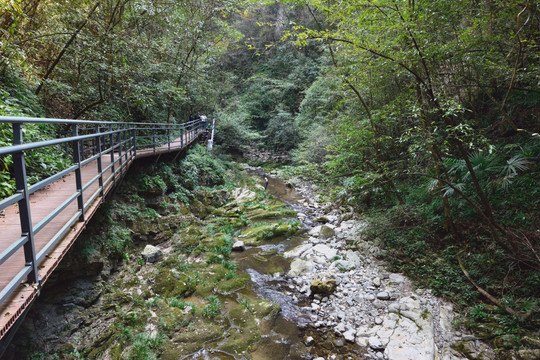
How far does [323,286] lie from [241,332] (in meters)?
2.07

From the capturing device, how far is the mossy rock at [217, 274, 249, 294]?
604 centimetres

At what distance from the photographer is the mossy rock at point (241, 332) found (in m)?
4.46

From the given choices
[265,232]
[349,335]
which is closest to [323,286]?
[349,335]

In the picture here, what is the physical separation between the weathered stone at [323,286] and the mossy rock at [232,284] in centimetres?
171

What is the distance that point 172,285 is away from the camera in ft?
19.2

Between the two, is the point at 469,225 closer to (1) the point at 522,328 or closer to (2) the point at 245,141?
(1) the point at 522,328

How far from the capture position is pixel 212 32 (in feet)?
56.1

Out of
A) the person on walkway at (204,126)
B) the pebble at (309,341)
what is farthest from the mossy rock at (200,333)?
the person on walkway at (204,126)

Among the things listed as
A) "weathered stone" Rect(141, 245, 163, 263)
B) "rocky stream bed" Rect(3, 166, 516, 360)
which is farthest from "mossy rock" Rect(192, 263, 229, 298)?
"weathered stone" Rect(141, 245, 163, 263)

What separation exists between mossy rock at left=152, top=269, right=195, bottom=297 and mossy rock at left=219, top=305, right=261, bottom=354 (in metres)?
1.26

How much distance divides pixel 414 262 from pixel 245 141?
18.5 m

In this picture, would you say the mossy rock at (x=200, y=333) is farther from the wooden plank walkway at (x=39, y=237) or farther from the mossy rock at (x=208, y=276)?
the wooden plank walkway at (x=39, y=237)

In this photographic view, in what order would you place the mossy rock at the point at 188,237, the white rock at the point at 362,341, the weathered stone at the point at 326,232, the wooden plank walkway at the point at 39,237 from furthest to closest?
the weathered stone at the point at 326,232, the mossy rock at the point at 188,237, the white rock at the point at 362,341, the wooden plank walkway at the point at 39,237

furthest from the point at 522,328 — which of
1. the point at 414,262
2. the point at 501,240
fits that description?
the point at 414,262
